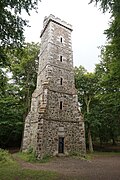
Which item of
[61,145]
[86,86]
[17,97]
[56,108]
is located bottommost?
[61,145]

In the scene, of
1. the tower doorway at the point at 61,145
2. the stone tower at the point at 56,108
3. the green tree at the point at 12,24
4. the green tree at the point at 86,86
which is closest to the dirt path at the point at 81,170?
the tower doorway at the point at 61,145

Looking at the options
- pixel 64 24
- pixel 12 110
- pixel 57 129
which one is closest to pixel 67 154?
pixel 57 129

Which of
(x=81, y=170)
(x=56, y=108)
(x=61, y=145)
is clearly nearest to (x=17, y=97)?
(x=56, y=108)

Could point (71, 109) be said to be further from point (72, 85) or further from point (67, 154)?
point (67, 154)

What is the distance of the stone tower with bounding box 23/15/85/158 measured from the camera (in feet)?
47.3

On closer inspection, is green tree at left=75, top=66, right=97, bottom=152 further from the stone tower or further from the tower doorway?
the tower doorway

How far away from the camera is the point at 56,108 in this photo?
15.9 meters

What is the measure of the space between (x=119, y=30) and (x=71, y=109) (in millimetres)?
10678

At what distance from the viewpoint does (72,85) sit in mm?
18141

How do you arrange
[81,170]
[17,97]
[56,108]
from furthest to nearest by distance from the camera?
[17,97], [56,108], [81,170]

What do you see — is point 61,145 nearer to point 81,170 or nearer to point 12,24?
point 81,170

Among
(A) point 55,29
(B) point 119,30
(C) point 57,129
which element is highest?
(A) point 55,29

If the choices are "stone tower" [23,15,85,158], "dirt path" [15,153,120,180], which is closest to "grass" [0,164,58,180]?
"dirt path" [15,153,120,180]

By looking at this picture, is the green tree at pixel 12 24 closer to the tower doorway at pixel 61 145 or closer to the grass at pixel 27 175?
the grass at pixel 27 175
